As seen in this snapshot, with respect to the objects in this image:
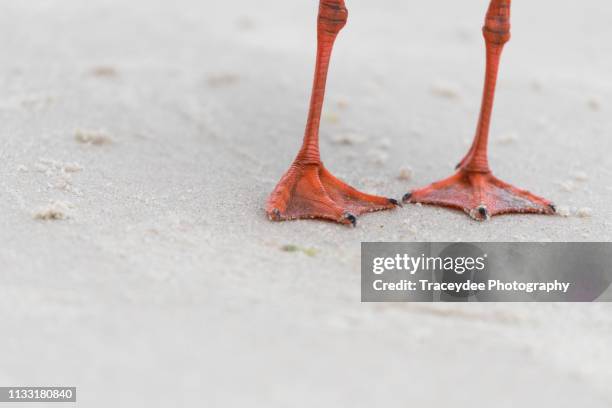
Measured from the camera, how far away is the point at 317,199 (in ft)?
15.5

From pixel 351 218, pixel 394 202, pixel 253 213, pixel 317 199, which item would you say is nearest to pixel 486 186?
pixel 394 202

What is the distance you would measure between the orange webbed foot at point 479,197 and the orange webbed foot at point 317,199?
30 cm

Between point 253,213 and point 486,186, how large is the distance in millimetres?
1553

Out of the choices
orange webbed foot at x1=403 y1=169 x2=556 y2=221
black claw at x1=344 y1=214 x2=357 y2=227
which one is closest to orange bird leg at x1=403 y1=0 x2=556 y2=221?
orange webbed foot at x1=403 y1=169 x2=556 y2=221

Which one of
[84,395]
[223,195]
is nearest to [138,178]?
[223,195]

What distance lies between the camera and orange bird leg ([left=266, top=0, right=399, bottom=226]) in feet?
15.2

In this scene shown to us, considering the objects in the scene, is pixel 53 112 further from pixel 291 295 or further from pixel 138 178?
pixel 291 295

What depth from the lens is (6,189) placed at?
4754 mm

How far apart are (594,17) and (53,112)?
723 centimetres

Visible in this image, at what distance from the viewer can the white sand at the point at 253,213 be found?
3.21 meters

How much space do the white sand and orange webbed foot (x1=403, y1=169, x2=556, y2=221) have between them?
0.09 meters

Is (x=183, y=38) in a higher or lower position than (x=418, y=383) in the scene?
higher

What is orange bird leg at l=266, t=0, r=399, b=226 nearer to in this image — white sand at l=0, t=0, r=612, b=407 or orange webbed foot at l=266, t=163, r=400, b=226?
orange webbed foot at l=266, t=163, r=400, b=226

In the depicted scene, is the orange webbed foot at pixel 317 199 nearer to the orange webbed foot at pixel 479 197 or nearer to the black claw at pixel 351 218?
the black claw at pixel 351 218
